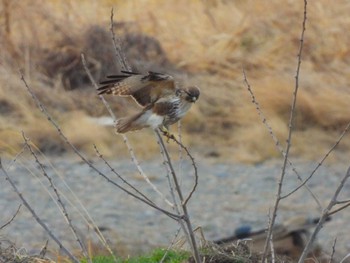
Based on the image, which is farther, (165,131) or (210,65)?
(210,65)

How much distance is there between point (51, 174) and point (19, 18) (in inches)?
117

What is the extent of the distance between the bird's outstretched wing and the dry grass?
6.01 m

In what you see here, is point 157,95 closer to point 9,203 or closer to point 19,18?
point 9,203

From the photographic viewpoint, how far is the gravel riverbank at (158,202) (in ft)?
29.1

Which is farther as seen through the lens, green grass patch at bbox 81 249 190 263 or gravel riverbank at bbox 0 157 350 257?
gravel riverbank at bbox 0 157 350 257

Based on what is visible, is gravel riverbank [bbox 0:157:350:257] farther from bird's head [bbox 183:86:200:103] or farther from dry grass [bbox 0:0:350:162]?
bird's head [bbox 183:86:200:103]

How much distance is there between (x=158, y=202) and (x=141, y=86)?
5.25 metres

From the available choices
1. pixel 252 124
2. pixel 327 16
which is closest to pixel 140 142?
pixel 252 124

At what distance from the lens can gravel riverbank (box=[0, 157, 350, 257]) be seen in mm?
8859

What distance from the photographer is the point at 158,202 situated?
32.5 ft

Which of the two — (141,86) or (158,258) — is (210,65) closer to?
(158,258)

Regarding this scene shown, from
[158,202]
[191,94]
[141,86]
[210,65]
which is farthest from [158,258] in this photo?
[210,65]

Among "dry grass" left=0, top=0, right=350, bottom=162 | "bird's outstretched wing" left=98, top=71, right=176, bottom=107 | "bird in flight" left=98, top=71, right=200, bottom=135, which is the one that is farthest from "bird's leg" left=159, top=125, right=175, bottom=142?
"dry grass" left=0, top=0, right=350, bottom=162

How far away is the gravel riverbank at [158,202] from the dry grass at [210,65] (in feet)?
1.34
